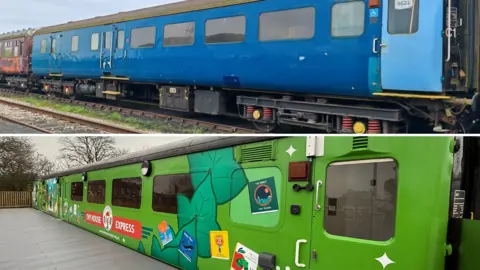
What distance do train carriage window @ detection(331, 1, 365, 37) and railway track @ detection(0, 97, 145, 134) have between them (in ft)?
17.6

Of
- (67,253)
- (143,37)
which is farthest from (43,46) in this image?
(67,253)

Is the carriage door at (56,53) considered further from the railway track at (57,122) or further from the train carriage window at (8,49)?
the train carriage window at (8,49)

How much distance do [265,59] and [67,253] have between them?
17.7ft

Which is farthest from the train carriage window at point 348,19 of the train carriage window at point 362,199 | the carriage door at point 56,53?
the carriage door at point 56,53

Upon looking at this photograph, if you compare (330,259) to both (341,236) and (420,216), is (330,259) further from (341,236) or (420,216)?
(420,216)

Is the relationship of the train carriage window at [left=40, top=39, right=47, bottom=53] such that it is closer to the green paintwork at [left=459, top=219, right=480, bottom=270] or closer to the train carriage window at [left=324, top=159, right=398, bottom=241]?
the train carriage window at [left=324, top=159, right=398, bottom=241]

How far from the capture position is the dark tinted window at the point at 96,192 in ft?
34.4

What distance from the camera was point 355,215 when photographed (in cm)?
377

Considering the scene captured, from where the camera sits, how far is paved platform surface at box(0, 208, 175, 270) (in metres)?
7.42

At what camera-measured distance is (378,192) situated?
3646 mm

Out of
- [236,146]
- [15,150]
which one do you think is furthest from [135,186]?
[15,150]

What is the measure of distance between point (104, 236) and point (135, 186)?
8.81 feet

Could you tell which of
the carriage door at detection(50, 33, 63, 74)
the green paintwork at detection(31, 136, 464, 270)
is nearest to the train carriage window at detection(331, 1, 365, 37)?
the green paintwork at detection(31, 136, 464, 270)

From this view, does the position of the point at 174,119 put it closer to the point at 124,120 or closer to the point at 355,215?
the point at 124,120
